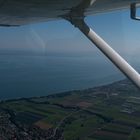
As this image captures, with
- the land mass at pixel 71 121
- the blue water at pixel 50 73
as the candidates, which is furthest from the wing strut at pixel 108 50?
the blue water at pixel 50 73

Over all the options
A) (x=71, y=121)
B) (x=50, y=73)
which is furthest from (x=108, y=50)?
(x=50, y=73)

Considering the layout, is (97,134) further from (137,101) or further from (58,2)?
(58,2)

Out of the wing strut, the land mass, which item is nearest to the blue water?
the land mass

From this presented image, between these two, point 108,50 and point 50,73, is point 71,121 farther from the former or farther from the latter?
point 50,73

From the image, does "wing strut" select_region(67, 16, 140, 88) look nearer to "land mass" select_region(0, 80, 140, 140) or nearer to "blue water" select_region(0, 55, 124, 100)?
"land mass" select_region(0, 80, 140, 140)

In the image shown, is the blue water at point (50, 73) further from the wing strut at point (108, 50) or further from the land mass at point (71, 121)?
the wing strut at point (108, 50)

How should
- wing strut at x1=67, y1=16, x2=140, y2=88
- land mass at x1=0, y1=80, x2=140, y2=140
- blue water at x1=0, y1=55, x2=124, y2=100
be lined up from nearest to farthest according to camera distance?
wing strut at x1=67, y1=16, x2=140, y2=88 < land mass at x1=0, y1=80, x2=140, y2=140 < blue water at x1=0, y1=55, x2=124, y2=100
